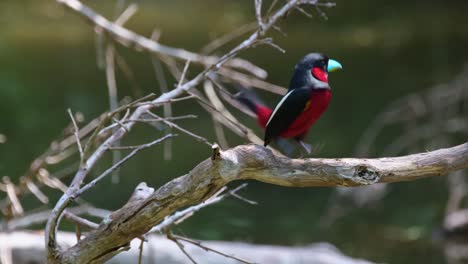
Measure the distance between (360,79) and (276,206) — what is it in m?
3.27

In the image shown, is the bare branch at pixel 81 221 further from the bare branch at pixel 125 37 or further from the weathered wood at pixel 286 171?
the bare branch at pixel 125 37

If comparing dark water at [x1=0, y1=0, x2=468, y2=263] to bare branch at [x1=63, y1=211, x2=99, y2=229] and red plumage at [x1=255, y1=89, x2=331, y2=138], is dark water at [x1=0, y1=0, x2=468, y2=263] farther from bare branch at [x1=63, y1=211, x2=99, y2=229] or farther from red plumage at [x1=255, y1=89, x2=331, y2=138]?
bare branch at [x1=63, y1=211, x2=99, y2=229]

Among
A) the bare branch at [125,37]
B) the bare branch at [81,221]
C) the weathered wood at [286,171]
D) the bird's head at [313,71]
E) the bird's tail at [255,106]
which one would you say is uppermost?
the bare branch at [125,37]

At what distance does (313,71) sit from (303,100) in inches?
4.1

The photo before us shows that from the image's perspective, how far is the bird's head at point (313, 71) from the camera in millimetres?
2498

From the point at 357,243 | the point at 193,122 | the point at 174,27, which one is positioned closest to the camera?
the point at 357,243

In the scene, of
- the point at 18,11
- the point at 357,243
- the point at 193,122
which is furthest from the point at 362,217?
the point at 18,11

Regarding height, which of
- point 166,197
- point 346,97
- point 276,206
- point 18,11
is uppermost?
point 18,11

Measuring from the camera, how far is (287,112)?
2.47 metres

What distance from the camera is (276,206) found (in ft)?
20.0

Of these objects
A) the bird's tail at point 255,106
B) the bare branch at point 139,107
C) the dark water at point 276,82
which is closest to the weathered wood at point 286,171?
the bare branch at point 139,107

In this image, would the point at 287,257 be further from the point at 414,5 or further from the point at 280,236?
the point at 414,5

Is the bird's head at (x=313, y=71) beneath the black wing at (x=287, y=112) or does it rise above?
above

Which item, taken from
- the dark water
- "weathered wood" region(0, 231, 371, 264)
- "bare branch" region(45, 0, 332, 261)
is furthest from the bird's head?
the dark water
